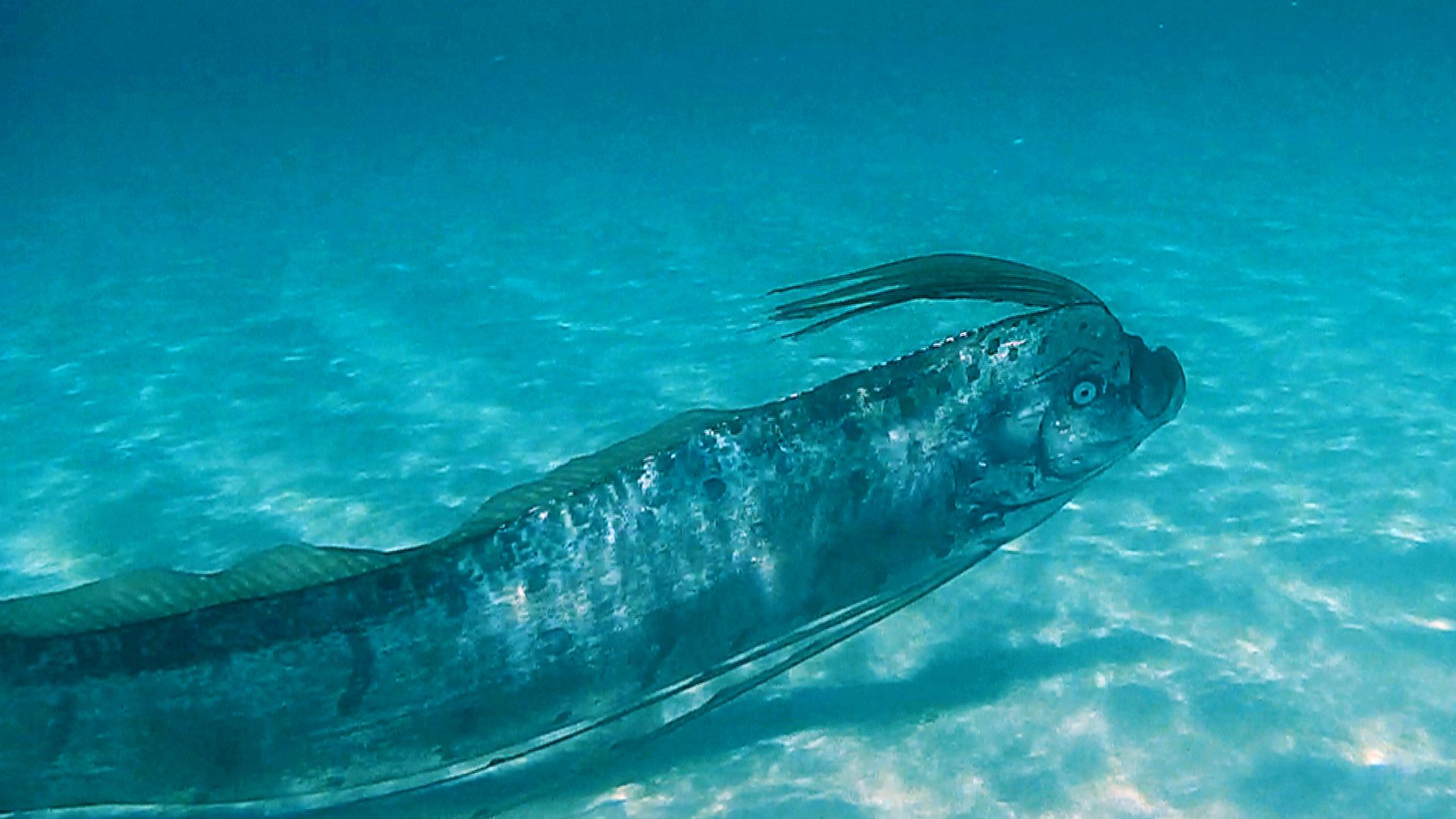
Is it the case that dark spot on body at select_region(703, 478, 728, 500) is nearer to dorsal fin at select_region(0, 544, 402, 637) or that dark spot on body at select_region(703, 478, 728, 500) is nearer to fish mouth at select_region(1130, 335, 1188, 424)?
dorsal fin at select_region(0, 544, 402, 637)

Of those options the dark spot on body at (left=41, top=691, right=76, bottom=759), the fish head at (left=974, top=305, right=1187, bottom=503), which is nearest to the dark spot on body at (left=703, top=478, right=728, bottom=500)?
the fish head at (left=974, top=305, right=1187, bottom=503)

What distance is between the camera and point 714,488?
3.11 meters

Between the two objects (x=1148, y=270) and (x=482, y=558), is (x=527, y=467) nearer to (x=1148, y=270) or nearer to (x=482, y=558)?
Result: (x=482, y=558)

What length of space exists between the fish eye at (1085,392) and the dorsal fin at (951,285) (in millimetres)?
285

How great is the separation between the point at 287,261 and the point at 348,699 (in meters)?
13.6

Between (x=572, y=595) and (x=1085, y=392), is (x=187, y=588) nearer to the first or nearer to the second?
(x=572, y=595)

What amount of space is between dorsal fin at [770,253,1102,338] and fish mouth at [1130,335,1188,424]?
0.90 ft

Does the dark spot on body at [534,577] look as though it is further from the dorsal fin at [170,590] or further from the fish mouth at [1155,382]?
the fish mouth at [1155,382]

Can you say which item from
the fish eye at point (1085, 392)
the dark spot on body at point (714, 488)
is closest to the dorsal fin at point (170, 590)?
the dark spot on body at point (714, 488)

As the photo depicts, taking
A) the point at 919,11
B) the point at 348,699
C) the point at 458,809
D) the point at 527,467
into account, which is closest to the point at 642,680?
the point at 348,699

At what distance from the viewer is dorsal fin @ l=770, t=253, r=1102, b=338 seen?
3316 millimetres

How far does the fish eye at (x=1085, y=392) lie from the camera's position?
3.29 meters

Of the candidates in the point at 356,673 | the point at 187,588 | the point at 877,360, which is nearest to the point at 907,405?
the point at 356,673

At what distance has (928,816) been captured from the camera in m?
3.65
